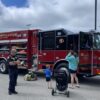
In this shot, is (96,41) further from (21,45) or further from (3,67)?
(3,67)

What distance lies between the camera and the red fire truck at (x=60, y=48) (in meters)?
14.4

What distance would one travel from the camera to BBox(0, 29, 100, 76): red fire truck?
1442 cm

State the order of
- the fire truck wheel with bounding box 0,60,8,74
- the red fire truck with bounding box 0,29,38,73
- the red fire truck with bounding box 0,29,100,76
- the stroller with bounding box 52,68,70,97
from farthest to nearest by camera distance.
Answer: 1. the fire truck wheel with bounding box 0,60,8,74
2. the red fire truck with bounding box 0,29,38,73
3. the red fire truck with bounding box 0,29,100,76
4. the stroller with bounding box 52,68,70,97

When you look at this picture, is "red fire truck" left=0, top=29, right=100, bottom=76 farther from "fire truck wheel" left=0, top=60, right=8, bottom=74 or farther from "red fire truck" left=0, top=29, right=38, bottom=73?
"fire truck wheel" left=0, top=60, right=8, bottom=74

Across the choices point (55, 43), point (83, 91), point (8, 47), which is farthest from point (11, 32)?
point (83, 91)

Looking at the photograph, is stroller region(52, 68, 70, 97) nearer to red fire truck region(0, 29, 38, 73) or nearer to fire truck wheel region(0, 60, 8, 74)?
red fire truck region(0, 29, 38, 73)

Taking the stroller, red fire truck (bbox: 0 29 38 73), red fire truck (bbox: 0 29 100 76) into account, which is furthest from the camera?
red fire truck (bbox: 0 29 38 73)

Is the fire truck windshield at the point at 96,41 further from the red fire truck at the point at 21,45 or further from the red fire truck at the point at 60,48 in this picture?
the red fire truck at the point at 21,45

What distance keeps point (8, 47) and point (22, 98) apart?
899 centimetres

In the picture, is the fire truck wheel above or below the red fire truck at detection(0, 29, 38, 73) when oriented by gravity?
below

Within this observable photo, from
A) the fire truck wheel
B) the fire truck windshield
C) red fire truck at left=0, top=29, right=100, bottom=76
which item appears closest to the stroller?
red fire truck at left=0, top=29, right=100, bottom=76

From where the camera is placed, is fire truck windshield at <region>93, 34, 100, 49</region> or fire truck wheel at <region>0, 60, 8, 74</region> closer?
fire truck windshield at <region>93, 34, 100, 49</region>

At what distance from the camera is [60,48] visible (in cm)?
1552

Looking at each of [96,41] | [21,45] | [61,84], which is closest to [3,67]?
[21,45]
